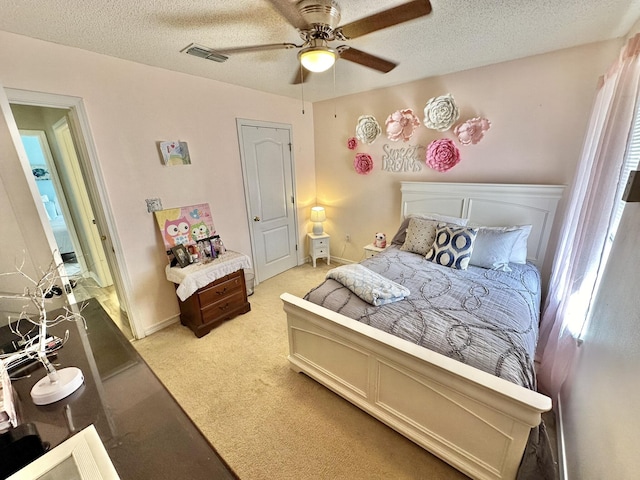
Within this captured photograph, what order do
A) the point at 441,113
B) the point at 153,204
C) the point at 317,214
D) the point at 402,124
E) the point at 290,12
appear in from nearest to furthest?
the point at 290,12 < the point at 153,204 < the point at 441,113 < the point at 402,124 < the point at 317,214

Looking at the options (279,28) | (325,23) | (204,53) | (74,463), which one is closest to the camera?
(74,463)

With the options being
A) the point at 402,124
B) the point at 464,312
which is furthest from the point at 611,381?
the point at 402,124

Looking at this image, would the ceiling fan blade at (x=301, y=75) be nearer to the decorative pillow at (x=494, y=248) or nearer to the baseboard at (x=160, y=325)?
the decorative pillow at (x=494, y=248)

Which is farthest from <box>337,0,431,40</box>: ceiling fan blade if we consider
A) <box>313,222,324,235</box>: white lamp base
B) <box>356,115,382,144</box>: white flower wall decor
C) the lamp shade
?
<box>313,222,324,235</box>: white lamp base

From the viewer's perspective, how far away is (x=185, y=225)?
8.56ft

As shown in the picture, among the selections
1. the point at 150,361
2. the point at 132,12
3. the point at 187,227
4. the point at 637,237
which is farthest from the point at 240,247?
the point at 637,237

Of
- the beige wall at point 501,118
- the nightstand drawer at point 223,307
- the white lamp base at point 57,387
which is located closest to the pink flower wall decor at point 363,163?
the beige wall at point 501,118

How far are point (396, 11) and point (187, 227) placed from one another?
7.83 ft

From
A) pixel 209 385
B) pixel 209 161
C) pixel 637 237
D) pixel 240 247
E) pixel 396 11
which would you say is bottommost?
pixel 209 385

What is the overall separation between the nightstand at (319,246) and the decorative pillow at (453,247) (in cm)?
180

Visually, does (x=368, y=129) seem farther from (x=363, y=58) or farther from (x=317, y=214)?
(x=363, y=58)

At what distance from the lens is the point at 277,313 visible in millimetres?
2852

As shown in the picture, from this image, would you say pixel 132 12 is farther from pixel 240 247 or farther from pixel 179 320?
pixel 179 320

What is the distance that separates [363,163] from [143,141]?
95.0 inches
